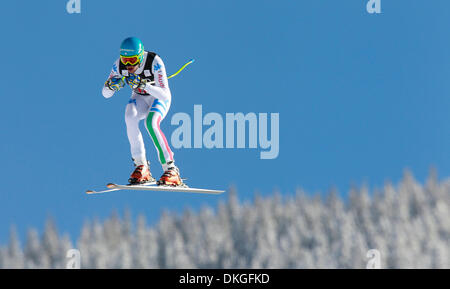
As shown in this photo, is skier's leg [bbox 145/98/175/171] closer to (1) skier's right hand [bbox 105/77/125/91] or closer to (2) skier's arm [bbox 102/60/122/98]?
(1) skier's right hand [bbox 105/77/125/91]

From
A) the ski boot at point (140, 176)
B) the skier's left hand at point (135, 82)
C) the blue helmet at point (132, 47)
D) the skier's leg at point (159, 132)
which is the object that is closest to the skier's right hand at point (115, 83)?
the skier's left hand at point (135, 82)

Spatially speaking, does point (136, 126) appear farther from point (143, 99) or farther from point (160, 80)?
point (160, 80)

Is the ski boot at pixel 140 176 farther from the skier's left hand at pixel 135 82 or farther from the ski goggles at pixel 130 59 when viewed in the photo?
the ski goggles at pixel 130 59

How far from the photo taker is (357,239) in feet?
547

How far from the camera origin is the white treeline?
13625 centimetres

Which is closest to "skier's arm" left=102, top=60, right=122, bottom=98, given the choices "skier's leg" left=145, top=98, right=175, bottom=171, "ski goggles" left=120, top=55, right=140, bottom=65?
"ski goggles" left=120, top=55, right=140, bottom=65

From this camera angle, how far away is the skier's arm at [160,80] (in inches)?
773

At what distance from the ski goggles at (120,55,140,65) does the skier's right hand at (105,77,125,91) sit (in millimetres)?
→ 410

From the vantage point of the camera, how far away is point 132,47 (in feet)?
63.4

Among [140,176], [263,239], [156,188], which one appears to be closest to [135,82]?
[140,176]
